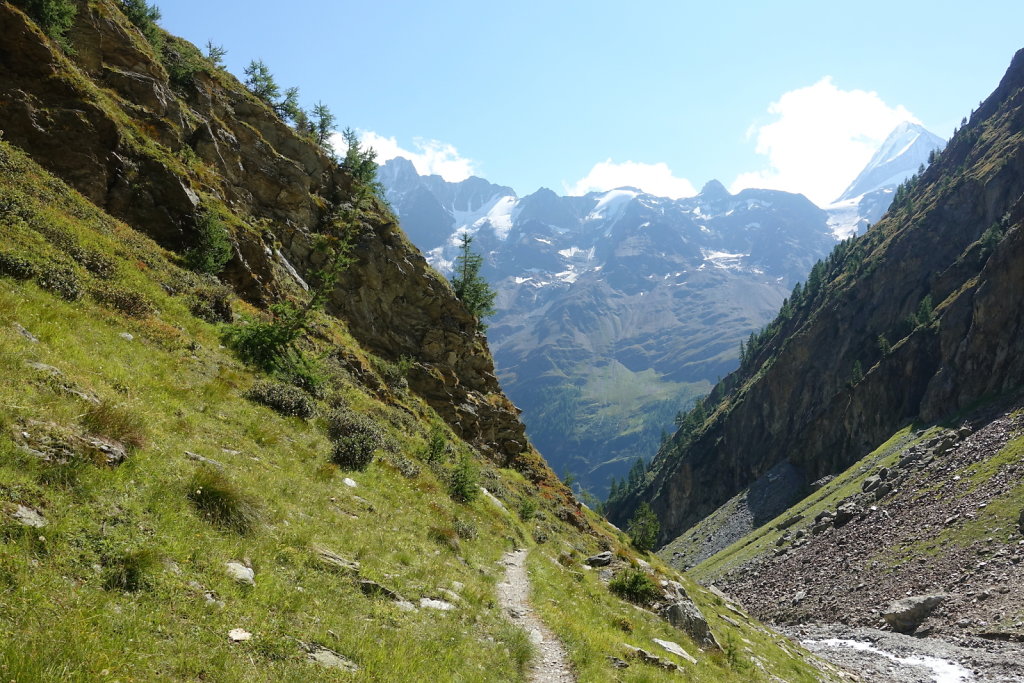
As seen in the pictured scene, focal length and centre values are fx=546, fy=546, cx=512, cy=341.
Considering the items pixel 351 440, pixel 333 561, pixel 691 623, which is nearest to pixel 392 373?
pixel 351 440

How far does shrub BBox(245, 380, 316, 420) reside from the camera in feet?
60.0

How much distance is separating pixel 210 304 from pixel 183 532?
1719cm

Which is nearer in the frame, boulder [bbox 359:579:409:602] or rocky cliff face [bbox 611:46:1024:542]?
boulder [bbox 359:579:409:602]

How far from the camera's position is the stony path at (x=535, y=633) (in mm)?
11172

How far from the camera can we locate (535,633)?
12.8 meters

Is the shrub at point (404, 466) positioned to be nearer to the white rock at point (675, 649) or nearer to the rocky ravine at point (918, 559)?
the white rock at point (675, 649)

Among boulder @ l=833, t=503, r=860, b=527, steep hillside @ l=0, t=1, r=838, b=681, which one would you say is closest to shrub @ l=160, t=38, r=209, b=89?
steep hillside @ l=0, t=1, r=838, b=681

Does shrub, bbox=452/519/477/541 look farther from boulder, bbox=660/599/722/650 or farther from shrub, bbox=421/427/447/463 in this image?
boulder, bbox=660/599/722/650

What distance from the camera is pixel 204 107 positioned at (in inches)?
1672

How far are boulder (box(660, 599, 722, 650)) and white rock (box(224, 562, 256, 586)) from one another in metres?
16.9

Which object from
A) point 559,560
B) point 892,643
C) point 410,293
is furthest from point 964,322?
point 559,560

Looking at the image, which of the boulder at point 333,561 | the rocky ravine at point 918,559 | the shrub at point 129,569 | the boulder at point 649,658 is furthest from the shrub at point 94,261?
the rocky ravine at point 918,559

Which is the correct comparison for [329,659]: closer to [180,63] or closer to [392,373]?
[392,373]

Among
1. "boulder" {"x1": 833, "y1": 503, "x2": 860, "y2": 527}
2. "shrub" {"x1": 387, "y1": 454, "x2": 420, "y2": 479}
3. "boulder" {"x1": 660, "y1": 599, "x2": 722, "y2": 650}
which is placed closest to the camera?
"boulder" {"x1": 660, "y1": 599, "x2": 722, "y2": 650}
